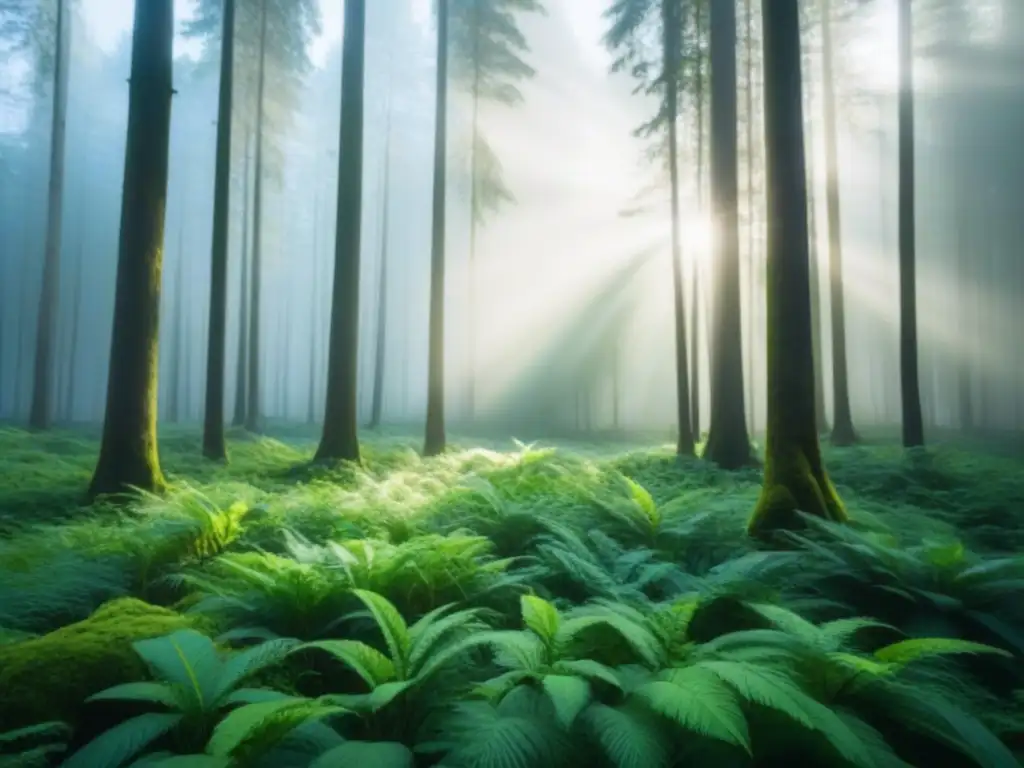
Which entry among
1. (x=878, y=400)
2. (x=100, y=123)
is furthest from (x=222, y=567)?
(x=878, y=400)

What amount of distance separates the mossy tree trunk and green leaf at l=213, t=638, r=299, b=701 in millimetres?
17636

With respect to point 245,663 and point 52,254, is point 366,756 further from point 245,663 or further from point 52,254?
point 52,254

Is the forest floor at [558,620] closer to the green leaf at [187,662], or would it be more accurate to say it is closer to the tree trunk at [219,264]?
the green leaf at [187,662]

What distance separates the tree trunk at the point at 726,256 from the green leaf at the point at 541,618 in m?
9.37

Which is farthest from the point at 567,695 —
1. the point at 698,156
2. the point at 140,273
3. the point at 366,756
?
the point at 698,156

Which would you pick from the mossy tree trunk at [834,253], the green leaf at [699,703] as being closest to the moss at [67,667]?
the green leaf at [699,703]

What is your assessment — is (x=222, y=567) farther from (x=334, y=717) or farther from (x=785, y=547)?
(x=785, y=547)

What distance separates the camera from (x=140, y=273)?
794 cm

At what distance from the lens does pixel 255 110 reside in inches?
832

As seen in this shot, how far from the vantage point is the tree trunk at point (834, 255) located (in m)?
16.8

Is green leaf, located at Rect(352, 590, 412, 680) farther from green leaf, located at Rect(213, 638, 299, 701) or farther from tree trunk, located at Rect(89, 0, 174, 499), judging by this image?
tree trunk, located at Rect(89, 0, 174, 499)

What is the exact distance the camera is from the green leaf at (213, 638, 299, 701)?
2.54 metres

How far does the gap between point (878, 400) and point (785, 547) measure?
5586 centimetres

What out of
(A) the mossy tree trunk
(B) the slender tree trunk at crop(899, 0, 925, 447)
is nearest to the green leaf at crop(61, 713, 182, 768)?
(B) the slender tree trunk at crop(899, 0, 925, 447)
